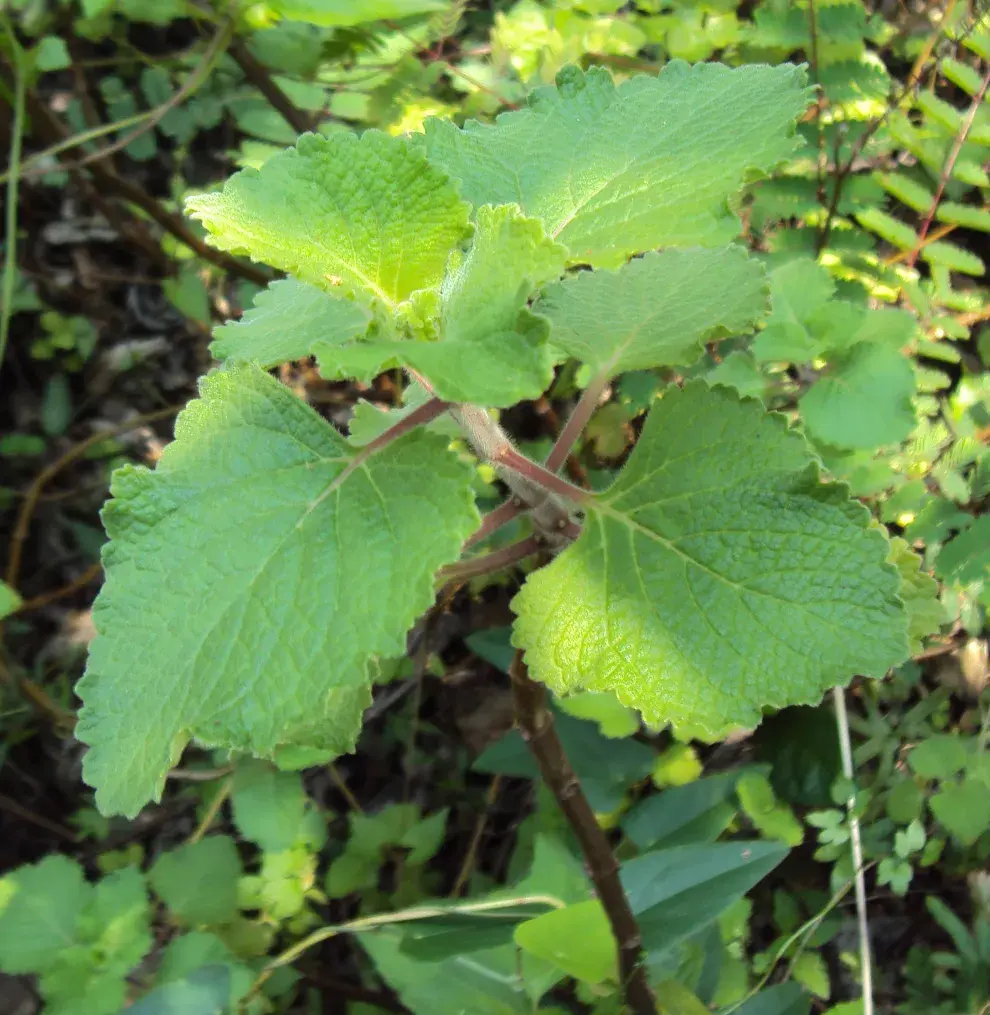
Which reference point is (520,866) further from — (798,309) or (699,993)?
(798,309)

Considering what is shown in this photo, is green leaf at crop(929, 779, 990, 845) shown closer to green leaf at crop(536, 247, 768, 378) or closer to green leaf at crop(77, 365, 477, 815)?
green leaf at crop(536, 247, 768, 378)

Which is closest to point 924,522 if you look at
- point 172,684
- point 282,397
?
point 282,397

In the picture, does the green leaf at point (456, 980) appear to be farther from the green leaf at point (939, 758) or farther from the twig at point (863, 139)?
the twig at point (863, 139)

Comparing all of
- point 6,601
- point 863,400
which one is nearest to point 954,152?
point 863,400

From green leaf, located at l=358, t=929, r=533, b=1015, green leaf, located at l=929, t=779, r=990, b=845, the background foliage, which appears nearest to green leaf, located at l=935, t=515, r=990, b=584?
the background foliage

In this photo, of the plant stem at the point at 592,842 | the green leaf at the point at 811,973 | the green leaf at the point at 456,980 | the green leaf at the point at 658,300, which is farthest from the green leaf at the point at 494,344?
the green leaf at the point at 811,973
